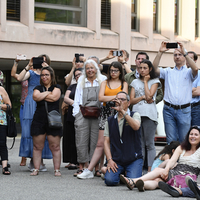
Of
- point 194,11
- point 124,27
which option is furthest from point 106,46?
point 194,11

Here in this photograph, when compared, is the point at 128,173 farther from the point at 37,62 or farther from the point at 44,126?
the point at 37,62

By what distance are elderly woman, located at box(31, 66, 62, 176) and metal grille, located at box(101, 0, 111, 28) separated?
1274 centimetres

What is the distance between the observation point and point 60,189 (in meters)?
6.88

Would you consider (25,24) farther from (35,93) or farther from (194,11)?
(35,93)

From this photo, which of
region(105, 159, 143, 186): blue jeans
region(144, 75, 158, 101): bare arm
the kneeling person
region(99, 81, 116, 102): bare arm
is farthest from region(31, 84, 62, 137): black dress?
region(144, 75, 158, 101): bare arm

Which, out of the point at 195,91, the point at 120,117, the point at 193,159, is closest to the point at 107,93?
the point at 120,117

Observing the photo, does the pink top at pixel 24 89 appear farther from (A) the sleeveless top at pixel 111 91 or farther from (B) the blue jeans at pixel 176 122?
(B) the blue jeans at pixel 176 122

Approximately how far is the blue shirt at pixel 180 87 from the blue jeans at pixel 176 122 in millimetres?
151

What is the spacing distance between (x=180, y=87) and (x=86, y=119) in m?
1.70

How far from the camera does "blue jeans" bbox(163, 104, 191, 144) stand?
8047 mm

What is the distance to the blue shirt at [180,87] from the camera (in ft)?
26.5

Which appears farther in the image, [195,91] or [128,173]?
[195,91]

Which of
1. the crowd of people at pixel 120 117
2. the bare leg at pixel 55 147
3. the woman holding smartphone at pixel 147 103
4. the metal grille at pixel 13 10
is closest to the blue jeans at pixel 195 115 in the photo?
the crowd of people at pixel 120 117

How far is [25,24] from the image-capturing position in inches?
729
